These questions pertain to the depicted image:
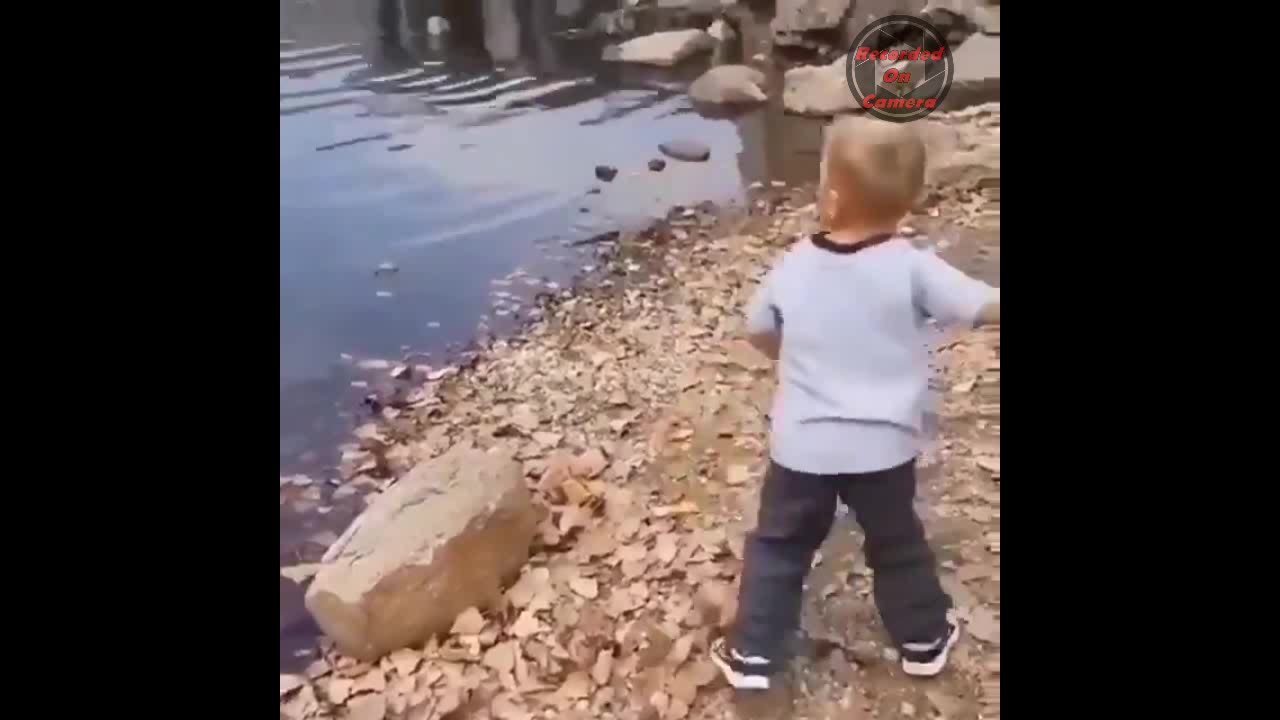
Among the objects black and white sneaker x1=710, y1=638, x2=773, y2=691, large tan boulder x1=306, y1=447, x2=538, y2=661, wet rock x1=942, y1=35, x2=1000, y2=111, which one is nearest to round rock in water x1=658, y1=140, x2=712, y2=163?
wet rock x1=942, y1=35, x2=1000, y2=111

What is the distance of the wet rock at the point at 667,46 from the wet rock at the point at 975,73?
8.7 inches

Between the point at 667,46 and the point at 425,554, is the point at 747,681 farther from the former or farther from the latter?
the point at 667,46

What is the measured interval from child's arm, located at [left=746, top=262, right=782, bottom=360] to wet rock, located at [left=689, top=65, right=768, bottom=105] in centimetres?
20

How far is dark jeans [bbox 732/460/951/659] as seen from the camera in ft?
2.53

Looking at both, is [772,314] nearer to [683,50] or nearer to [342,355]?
[683,50]

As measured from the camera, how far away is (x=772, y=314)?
782mm

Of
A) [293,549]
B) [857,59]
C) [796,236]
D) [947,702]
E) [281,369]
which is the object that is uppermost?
[857,59]

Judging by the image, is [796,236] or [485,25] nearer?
[796,236]

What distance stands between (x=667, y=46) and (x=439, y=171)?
0.79 feet

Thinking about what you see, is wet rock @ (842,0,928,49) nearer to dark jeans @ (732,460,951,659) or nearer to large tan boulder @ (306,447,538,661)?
dark jeans @ (732,460,951,659)

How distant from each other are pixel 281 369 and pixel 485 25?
375mm

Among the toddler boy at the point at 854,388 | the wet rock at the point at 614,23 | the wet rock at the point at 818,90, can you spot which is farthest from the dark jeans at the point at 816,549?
the wet rock at the point at 614,23

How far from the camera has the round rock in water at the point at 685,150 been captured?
901 millimetres

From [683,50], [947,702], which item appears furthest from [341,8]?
[947,702]
